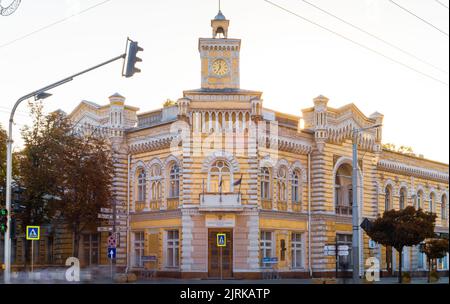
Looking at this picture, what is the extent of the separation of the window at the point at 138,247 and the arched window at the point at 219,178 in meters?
7.59

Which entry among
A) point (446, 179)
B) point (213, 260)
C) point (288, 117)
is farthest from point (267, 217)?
point (446, 179)

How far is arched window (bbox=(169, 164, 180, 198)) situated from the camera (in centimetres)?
5056

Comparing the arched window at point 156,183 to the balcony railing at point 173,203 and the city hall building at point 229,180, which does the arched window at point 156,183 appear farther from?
the balcony railing at point 173,203

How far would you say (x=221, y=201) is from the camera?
48.1 metres

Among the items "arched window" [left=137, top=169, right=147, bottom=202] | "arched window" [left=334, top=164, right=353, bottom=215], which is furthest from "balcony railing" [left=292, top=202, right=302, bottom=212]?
"arched window" [left=137, top=169, right=147, bottom=202]

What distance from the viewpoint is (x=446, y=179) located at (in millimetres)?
73188

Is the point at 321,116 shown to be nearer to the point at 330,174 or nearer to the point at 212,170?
the point at 330,174

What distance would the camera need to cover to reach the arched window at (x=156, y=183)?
2048 inches

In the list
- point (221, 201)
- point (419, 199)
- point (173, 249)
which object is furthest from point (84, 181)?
point (419, 199)

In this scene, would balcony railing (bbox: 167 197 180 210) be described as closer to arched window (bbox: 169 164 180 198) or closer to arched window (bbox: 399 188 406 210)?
arched window (bbox: 169 164 180 198)

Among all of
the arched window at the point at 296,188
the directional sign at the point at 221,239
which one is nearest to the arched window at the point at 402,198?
the arched window at the point at 296,188

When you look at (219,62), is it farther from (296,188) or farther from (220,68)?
(296,188)
